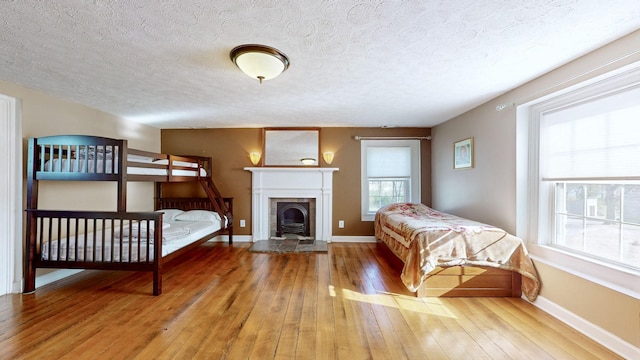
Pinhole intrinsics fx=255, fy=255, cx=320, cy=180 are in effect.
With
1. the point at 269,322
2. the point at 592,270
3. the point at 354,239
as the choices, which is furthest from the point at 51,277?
the point at 592,270

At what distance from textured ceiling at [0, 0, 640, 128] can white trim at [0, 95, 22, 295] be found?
1.24 feet

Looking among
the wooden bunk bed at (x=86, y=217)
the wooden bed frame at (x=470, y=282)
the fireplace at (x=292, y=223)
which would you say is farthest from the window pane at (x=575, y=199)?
the wooden bunk bed at (x=86, y=217)

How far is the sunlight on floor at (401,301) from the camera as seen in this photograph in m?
2.24

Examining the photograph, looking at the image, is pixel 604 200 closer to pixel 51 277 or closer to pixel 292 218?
pixel 292 218

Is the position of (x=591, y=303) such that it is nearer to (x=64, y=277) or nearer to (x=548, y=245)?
(x=548, y=245)

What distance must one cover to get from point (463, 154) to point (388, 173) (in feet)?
4.41

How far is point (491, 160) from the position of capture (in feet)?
9.81

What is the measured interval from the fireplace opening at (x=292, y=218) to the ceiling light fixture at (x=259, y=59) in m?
3.05

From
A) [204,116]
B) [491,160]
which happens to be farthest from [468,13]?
[204,116]

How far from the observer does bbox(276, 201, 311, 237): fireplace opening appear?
188 inches

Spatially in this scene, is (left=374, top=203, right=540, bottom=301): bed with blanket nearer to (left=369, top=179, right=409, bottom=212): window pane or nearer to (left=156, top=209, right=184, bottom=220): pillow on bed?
(left=369, top=179, right=409, bottom=212): window pane

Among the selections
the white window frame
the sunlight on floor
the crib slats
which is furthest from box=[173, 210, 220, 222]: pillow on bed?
the white window frame

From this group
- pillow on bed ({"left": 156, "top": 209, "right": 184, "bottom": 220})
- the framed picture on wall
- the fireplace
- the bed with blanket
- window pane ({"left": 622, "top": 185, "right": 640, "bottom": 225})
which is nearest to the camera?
window pane ({"left": 622, "top": 185, "right": 640, "bottom": 225})

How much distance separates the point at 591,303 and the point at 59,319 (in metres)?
4.08
